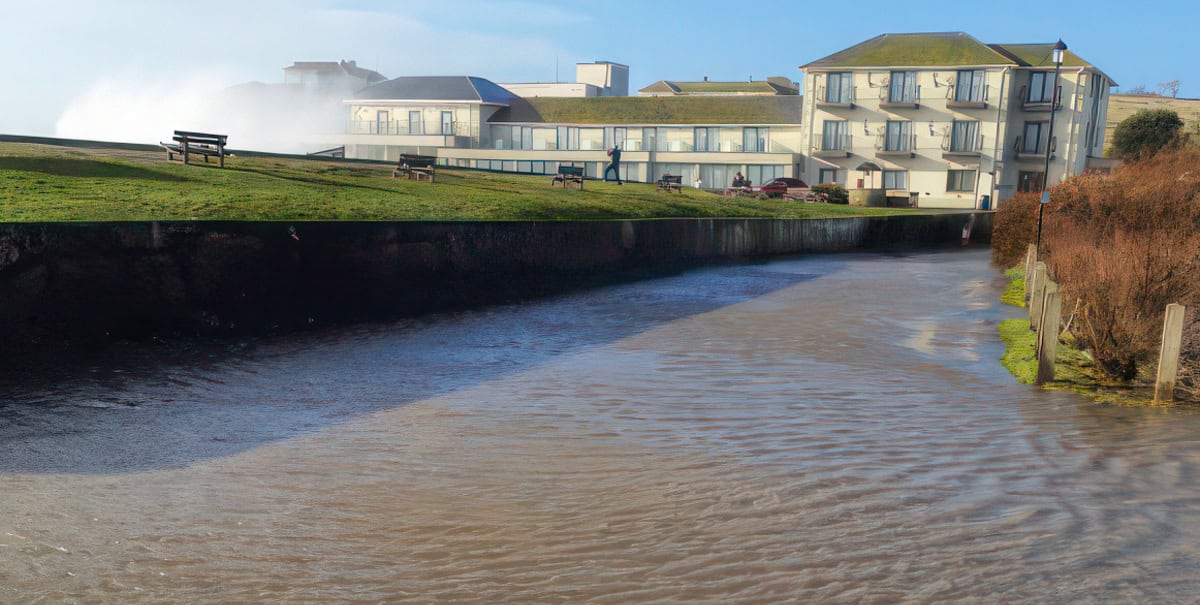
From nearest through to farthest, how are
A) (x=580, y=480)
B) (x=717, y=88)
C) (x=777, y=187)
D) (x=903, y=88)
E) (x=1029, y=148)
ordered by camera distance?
(x=580, y=480), (x=777, y=187), (x=1029, y=148), (x=903, y=88), (x=717, y=88)

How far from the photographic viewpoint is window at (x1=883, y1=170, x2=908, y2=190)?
62969 mm

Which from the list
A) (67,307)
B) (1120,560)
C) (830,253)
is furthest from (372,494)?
(830,253)

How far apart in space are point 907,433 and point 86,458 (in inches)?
265

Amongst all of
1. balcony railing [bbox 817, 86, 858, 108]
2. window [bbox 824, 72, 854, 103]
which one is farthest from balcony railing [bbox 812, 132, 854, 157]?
window [bbox 824, 72, 854, 103]

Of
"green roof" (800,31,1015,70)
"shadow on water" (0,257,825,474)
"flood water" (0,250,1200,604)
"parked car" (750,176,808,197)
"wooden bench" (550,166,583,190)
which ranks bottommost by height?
"shadow on water" (0,257,825,474)

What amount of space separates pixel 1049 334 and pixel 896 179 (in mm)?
54341

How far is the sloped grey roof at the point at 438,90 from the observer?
70438mm


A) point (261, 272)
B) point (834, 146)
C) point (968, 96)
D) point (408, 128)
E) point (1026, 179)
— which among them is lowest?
point (261, 272)

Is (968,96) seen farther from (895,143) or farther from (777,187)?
(777,187)

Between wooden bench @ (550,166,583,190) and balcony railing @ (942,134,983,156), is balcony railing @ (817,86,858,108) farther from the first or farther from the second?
wooden bench @ (550,166,583,190)

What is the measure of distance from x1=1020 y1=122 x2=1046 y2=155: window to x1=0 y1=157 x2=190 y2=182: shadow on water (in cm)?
5393

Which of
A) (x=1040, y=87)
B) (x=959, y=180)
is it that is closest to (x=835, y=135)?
(x=959, y=180)

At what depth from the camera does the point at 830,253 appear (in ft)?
103

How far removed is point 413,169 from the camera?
1080 inches
